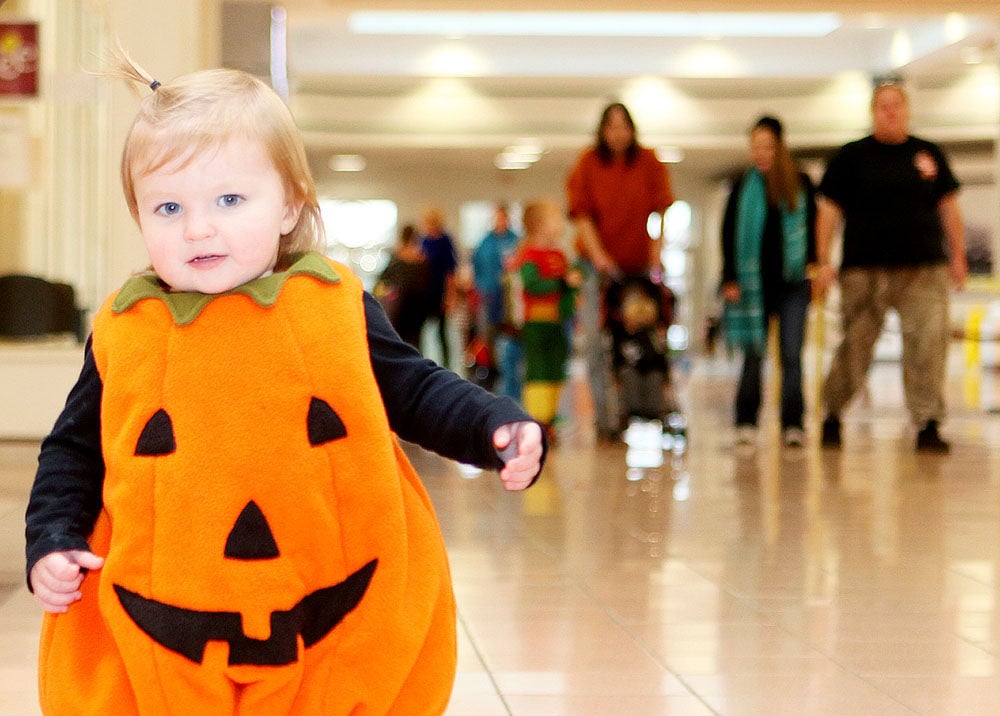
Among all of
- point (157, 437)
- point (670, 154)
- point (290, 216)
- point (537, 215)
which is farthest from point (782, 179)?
point (670, 154)

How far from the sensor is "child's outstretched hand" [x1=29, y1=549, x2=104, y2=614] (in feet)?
4.95

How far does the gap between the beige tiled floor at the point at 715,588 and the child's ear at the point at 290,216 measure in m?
1.22

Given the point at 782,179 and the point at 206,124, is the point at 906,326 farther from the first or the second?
the point at 206,124

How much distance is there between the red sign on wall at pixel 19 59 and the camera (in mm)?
6598

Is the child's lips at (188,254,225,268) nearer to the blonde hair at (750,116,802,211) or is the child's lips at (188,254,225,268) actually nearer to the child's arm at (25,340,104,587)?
the child's arm at (25,340,104,587)

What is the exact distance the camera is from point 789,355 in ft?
23.0

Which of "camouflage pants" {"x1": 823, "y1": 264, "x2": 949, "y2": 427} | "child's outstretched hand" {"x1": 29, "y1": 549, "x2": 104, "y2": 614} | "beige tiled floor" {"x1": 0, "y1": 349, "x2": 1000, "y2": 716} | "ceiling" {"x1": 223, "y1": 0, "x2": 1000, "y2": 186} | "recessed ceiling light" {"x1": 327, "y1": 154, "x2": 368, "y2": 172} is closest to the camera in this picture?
"child's outstretched hand" {"x1": 29, "y1": 549, "x2": 104, "y2": 614}

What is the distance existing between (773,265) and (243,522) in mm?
5802

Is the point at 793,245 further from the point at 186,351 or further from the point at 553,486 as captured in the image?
the point at 186,351

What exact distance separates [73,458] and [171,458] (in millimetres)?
176

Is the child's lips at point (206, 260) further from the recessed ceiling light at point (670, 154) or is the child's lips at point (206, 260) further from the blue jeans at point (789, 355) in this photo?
the recessed ceiling light at point (670, 154)

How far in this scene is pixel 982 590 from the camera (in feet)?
12.2

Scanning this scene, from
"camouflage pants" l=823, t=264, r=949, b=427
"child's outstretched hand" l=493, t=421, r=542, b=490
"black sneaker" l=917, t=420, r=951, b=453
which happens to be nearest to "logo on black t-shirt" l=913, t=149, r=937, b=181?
"camouflage pants" l=823, t=264, r=949, b=427

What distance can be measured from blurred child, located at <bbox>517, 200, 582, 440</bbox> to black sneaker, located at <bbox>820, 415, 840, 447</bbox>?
1356 millimetres
